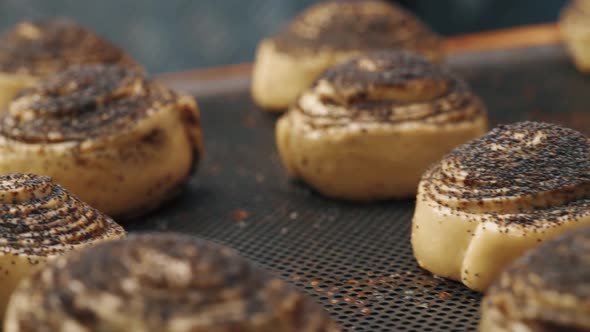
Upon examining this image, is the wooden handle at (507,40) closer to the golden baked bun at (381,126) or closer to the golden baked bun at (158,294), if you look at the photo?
the golden baked bun at (381,126)

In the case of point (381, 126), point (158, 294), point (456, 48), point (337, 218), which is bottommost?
point (337, 218)

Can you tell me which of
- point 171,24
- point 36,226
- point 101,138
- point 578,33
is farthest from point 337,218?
point 171,24

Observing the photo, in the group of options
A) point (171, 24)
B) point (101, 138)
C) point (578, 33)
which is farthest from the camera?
point (171, 24)

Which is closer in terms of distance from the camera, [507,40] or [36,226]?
[36,226]

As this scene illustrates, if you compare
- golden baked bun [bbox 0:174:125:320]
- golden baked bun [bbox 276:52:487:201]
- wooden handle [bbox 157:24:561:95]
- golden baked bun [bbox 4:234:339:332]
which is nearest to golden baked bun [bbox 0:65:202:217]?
golden baked bun [bbox 276:52:487:201]

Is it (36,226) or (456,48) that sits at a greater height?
(36,226)

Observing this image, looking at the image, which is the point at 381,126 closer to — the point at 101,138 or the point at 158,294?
the point at 101,138
